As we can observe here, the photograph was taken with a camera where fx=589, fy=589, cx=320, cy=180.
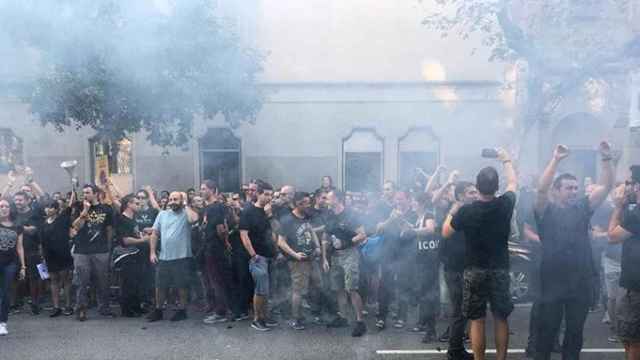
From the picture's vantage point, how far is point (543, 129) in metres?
6.04

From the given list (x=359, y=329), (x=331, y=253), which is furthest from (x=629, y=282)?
(x=331, y=253)

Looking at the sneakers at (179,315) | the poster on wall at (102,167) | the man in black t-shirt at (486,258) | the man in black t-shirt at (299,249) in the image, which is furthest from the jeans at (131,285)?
the man in black t-shirt at (486,258)

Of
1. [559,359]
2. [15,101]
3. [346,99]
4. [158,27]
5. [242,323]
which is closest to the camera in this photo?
[158,27]

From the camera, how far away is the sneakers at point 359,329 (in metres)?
4.82

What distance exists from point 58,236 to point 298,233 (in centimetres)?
247

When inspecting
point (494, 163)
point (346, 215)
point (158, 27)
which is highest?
point (158, 27)

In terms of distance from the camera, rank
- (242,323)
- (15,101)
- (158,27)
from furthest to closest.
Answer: (242,323), (15,101), (158,27)

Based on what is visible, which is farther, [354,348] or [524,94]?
[524,94]

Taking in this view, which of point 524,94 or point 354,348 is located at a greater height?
point 524,94

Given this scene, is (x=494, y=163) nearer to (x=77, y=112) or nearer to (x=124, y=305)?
(x=124, y=305)

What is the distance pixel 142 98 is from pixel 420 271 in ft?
8.94

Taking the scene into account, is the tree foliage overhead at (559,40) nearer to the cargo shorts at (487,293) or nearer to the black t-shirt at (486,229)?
the black t-shirt at (486,229)

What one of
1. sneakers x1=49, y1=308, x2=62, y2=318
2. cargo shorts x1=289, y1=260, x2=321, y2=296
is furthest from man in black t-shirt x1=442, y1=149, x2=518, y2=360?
sneakers x1=49, y1=308, x2=62, y2=318

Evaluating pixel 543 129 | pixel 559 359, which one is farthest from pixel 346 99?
pixel 559 359
